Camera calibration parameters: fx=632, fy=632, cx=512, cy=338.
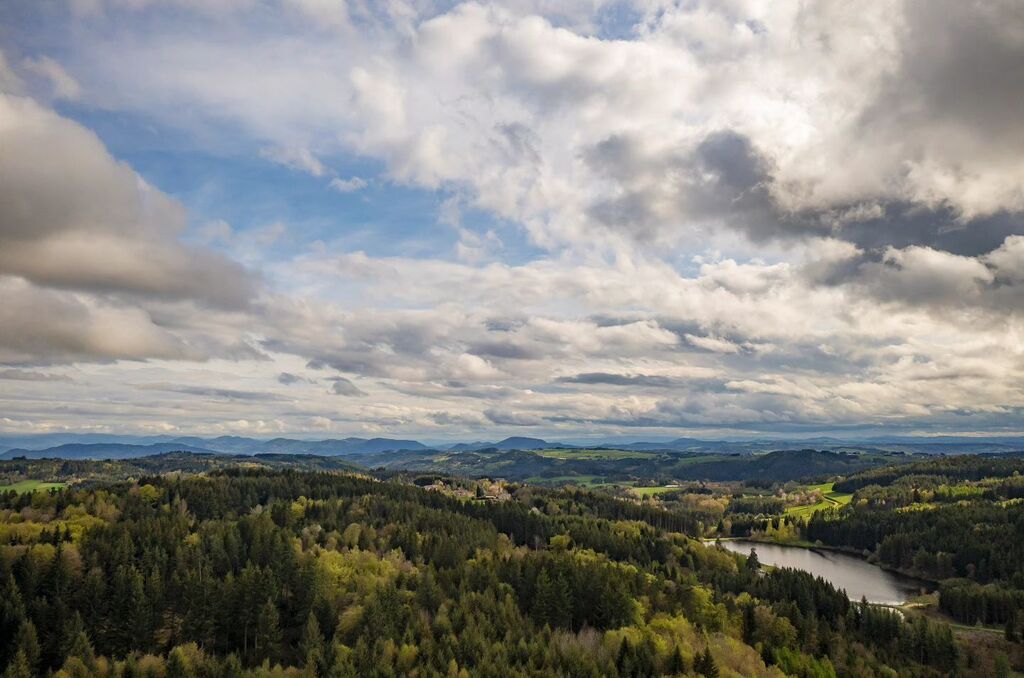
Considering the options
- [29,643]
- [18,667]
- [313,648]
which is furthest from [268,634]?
[18,667]

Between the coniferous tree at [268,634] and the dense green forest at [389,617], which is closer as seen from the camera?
the dense green forest at [389,617]

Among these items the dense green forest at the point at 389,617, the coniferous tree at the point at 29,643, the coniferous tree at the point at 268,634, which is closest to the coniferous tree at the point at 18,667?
the dense green forest at the point at 389,617

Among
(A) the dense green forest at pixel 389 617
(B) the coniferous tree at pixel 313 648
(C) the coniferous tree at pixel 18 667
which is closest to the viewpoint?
(C) the coniferous tree at pixel 18 667

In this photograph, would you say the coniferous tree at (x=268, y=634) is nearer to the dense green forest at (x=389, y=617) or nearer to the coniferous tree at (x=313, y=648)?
the dense green forest at (x=389, y=617)

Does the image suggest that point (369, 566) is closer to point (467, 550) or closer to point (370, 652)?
point (467, 550)

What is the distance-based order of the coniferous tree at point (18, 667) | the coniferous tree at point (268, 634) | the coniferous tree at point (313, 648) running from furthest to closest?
1. the coniferous tree at point (268, 634)
2. the coniferous tree at point (313, 648)
3. the coniferous tree at point (18, 667)

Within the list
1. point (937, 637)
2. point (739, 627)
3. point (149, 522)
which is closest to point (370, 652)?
point (739, 627)

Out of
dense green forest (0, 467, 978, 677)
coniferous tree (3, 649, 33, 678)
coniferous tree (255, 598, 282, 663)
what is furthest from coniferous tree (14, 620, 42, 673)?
coniferous tree (255, 598, 282, 663)

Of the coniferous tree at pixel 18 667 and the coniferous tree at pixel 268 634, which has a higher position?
the coniferous tree at pixel 18 667

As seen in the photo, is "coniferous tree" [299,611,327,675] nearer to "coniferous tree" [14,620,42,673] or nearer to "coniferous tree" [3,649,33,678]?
"coniferous tree" [3,649,33,678]

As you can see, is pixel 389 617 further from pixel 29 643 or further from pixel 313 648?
pixel 29 643

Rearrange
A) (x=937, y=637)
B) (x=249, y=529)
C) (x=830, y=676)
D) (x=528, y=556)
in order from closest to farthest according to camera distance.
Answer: (x=830, y=676) → (x=937, y=637) → (x=528, y=556) → (x=249, y=529)
